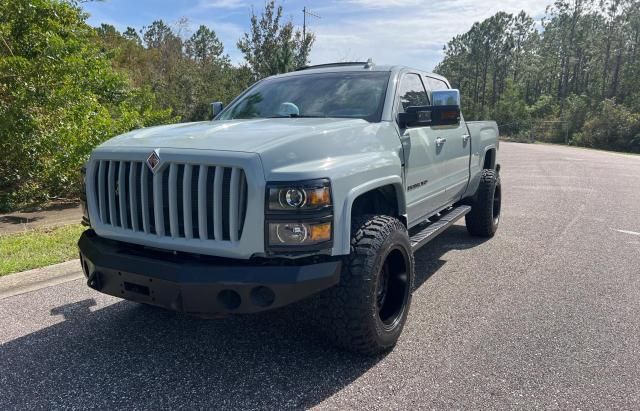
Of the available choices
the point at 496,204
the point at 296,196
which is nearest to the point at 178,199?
the point at 296,196

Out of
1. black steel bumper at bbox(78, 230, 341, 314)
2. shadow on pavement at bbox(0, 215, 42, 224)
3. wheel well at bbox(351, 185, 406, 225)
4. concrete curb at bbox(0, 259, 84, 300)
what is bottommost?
shadow on pavement at bbox(0, 215, 42, 224)

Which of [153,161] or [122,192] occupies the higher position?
[153,161]

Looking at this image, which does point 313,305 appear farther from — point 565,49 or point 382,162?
point 565,49

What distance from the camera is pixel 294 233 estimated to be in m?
2.56

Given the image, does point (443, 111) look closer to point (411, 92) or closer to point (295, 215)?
point (411, 92)

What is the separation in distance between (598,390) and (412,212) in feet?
5.82

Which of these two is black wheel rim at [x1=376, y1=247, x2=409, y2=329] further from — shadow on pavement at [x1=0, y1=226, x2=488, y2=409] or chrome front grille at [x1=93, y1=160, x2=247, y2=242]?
chrome front grille at [x1=93, y1=160, x2=247, y2=242]

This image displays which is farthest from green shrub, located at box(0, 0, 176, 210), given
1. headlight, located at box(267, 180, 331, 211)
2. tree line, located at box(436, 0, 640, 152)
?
tree line, located at box(436, 0, 640, 152)

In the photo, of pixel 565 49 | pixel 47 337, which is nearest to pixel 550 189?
pixel 47 337

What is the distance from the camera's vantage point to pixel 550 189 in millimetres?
10789

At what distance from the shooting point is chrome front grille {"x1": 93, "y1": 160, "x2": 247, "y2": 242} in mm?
2580

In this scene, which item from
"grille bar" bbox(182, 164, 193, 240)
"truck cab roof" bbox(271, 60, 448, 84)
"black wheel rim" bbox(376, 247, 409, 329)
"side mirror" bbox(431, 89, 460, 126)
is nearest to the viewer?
"grille bar" bbox(182, 164, 193, 240)

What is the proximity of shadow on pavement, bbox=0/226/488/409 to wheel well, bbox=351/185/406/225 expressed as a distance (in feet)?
3.15

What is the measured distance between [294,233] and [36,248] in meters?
4.20
